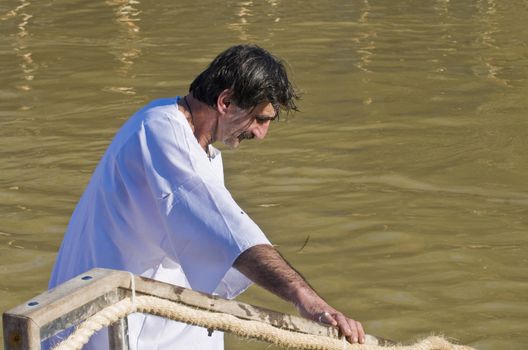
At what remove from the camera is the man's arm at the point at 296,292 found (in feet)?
10.2

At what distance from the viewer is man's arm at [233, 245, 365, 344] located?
3.10m

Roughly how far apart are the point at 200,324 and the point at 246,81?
0.81m

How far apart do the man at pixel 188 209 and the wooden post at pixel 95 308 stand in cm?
14

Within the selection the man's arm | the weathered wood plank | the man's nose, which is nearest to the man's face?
the man's nose

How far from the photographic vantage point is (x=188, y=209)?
A: 3176mm

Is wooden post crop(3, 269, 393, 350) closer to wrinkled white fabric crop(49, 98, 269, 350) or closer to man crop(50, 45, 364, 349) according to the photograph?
man crop(50, 45, 364, 349)

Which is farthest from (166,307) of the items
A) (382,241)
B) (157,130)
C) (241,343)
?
(382,241)

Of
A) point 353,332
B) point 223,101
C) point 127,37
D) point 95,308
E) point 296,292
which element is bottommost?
point 127,37

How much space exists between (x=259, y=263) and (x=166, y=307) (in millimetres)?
443

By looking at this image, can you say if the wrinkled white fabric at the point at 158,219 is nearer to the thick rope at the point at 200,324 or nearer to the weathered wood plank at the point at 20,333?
the thick rope at the point at 200,324

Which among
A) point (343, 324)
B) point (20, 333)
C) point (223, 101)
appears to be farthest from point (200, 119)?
point (20, 333)

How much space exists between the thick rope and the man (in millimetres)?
88

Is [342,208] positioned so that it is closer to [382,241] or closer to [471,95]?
[382,241]

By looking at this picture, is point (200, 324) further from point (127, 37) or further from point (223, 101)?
point (127, 37)
